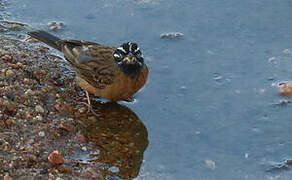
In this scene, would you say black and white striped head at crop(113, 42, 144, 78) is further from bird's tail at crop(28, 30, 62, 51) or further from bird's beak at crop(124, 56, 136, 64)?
bird's tail at crop(28, 30, 62, 51)

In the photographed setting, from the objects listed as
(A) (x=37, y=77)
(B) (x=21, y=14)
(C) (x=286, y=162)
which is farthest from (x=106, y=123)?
(B) (x=21, y=14)


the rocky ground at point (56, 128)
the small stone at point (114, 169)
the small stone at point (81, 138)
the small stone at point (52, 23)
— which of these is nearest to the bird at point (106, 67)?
the rocky ground at point (56, 128)

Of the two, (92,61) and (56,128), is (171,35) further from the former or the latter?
(56,128)

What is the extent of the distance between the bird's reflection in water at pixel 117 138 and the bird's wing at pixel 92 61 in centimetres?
41

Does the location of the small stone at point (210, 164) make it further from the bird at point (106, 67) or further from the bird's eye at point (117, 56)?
the bird's eye at point (117, 56)

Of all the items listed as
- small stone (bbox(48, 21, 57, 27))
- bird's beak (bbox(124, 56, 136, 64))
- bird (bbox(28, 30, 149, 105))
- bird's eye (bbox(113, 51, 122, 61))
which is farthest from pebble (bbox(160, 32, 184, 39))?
small stone (bbox(48, 21, 57, 27))

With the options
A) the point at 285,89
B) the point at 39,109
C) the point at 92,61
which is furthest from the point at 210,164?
the point at 92,61

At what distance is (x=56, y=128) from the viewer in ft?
23.2

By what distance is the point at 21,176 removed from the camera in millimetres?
6109

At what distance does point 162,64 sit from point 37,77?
6.16 feet

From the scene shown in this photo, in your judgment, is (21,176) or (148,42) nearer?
(21,176)

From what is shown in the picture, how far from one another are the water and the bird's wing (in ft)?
1.74

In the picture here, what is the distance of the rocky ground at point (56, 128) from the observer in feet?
21.0

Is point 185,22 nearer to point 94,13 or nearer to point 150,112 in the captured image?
point 94,13
